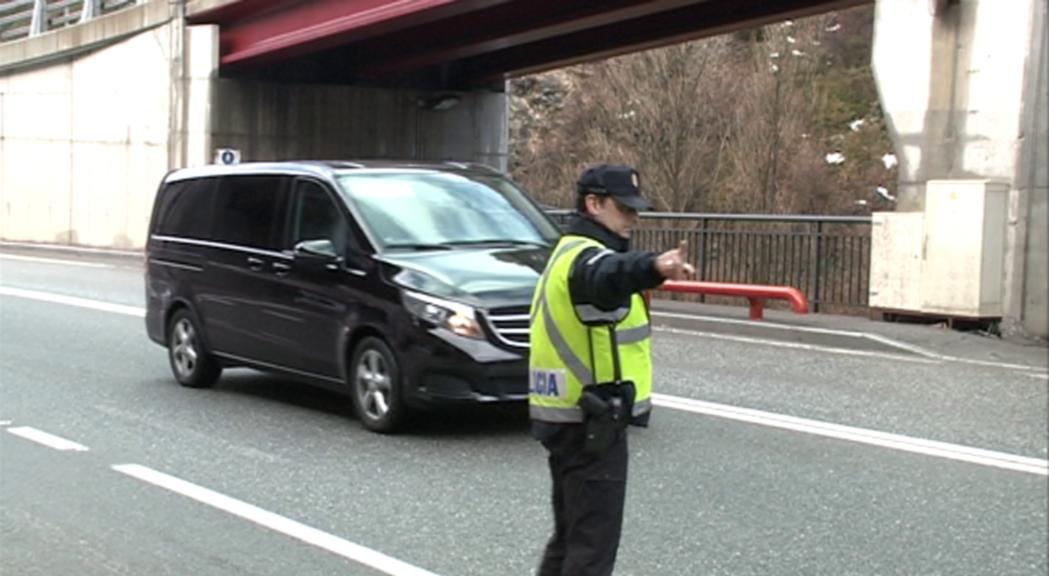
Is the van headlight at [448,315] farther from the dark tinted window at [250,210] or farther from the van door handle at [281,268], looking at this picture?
the dark tinted window at [250,210]

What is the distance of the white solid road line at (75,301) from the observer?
16.4 metres

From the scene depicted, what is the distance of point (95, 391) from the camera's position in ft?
35.2

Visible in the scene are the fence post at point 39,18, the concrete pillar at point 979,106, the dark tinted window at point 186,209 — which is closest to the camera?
the dark tinted window at point 186,209

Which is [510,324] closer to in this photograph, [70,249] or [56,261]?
[56,261]

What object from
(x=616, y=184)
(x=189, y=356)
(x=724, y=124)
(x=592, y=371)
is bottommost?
(x=189, y=356)

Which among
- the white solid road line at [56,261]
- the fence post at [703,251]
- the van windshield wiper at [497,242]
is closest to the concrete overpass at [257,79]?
the white solid road line at [56,261]

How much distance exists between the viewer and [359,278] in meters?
9.05

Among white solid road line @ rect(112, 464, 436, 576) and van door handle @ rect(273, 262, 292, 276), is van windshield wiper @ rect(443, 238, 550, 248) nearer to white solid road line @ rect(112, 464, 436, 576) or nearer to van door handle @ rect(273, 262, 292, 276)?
van door handle @ rect(273, 262, 292, 276)

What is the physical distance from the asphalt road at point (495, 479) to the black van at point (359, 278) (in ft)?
1.31

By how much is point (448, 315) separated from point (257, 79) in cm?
2168

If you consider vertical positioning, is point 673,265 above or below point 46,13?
below

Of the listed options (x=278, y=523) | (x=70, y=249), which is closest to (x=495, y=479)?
(x=278, y=523)

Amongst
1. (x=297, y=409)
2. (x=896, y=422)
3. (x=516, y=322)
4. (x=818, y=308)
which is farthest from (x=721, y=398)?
(x=818, y=308)

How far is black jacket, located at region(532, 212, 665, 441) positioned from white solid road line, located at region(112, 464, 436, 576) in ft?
5.86
